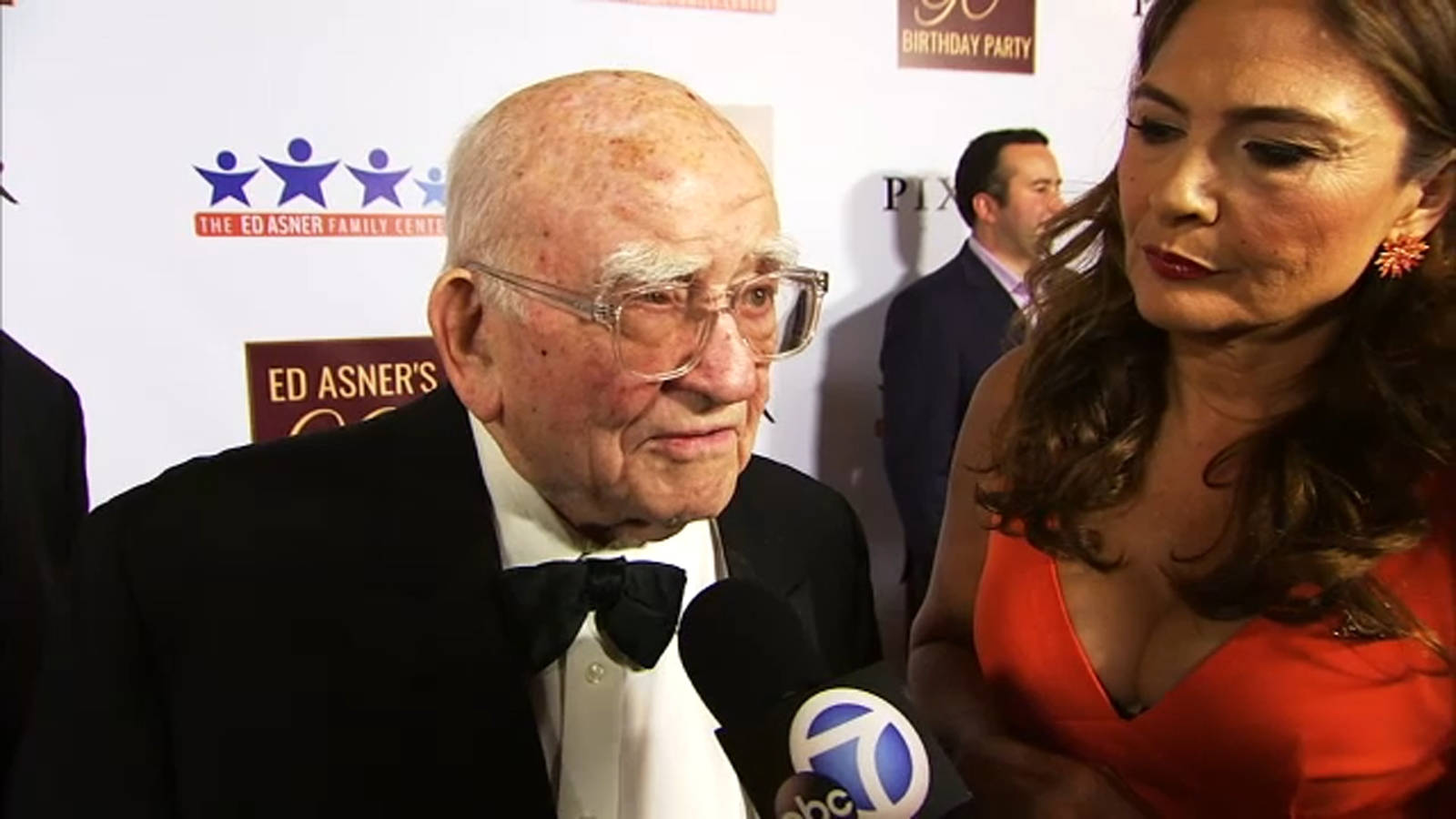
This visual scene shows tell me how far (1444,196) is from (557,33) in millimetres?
1890

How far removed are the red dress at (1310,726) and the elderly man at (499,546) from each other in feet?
1.31

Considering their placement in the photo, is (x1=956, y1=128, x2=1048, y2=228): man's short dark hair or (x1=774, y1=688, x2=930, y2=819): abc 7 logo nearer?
(x1=774, y1=688, x2=930, y2=819): abc 7 logo

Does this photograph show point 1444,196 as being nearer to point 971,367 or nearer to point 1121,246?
point 1121,246

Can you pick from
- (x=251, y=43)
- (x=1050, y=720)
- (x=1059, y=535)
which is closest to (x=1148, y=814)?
(x=1050, y=720)

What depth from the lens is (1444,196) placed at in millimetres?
1078

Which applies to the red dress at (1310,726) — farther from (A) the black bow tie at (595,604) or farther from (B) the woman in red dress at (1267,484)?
(A) the black bow tie at (595,604)

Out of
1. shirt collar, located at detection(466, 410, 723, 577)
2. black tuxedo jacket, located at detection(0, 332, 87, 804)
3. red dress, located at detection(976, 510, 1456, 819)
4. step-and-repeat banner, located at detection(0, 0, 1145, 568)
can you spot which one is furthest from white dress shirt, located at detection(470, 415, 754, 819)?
step-and-repeat banner, located at detection(0, 0, 1145, 568)

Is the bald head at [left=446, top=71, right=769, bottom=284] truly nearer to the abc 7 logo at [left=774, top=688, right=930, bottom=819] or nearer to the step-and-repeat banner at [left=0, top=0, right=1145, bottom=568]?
the abc 7 logo at [left=774, top=688, right=930, bottom=819]

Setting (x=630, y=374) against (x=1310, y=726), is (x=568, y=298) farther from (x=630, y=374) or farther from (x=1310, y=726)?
→ (x=1310, y=726)

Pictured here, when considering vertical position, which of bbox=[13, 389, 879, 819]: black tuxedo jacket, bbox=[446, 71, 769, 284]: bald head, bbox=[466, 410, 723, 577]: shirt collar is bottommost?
bbox=[13, 389, 879, 819]: black tuxedo jacket

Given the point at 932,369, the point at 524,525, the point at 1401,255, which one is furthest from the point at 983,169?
the point at 524,525

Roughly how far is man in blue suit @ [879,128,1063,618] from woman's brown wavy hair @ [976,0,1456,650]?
68.6 inches

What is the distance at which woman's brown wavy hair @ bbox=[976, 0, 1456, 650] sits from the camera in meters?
1.02

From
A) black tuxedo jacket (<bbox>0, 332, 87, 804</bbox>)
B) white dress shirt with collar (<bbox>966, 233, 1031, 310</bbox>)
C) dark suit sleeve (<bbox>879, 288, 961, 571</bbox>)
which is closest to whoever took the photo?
black tuxedo jacket (<bbox>0, 332, 87, 804</bbox>)
